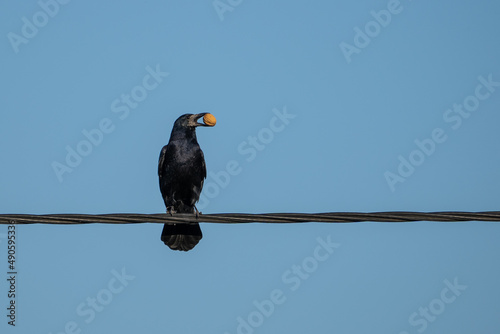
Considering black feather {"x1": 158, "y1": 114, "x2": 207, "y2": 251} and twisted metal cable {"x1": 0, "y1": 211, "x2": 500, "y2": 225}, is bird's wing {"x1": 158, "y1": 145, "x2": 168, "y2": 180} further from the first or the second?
twisted metal cable {"x1": 0, "y1": 211, "x2": 500, "y2": 225}

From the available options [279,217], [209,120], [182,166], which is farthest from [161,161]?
[279,217]

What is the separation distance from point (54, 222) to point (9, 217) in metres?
0.27

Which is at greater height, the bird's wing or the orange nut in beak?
the bird's wing

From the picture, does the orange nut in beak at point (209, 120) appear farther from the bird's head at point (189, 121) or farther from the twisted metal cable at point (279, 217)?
the twisted metal cable at point (279, 217)

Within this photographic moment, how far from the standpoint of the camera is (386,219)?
17.1ft

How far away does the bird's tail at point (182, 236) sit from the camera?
8.42 meters

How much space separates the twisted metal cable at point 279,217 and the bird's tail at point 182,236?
3.04m

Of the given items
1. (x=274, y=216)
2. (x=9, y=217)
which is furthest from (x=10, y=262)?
(x=274, y=216)

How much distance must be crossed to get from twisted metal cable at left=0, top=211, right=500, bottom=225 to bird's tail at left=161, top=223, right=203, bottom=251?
120 inches

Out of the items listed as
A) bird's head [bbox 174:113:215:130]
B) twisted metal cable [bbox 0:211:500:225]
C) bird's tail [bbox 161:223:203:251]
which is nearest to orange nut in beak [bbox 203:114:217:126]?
bird's head [bbox 174:113:215:130]

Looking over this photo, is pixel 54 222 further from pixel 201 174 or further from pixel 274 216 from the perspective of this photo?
pixel 201 174

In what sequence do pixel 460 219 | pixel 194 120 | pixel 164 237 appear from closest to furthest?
pixel 460 219 → pixel 164 237 → pixel 194 120

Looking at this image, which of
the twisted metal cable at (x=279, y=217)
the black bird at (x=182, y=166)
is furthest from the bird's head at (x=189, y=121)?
the twisted metal cable at (x=279, y=217)

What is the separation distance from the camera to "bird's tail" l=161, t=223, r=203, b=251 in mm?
8422
